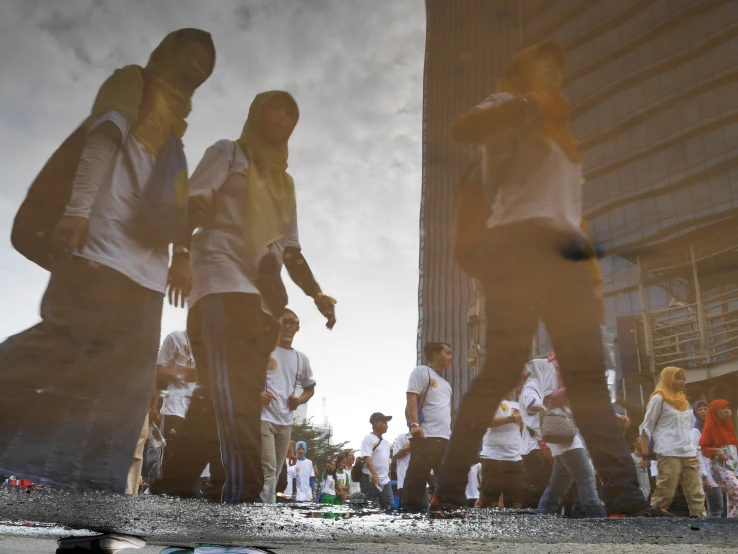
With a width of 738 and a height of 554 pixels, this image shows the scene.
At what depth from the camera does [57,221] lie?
4.93 feet

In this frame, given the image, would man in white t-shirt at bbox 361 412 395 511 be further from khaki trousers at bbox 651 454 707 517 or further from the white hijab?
khaki trousers at bbox 651 454 707 517

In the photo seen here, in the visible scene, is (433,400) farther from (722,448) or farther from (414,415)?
(722,448)

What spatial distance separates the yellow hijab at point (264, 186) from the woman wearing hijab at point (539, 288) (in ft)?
1.76

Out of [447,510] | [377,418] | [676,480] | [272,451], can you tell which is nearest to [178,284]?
[272,451]

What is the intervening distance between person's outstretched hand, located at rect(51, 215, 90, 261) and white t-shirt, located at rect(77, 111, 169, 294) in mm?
16

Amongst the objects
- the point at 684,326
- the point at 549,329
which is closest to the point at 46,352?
the point at 549,329

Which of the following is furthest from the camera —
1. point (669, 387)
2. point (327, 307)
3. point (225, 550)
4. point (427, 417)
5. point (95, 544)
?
point (327, 307)

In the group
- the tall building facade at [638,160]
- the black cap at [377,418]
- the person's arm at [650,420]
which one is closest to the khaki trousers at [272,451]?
the black cap at [377,418]

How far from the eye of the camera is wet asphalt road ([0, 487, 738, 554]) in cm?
133

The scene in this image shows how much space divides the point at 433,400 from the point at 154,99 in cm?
109

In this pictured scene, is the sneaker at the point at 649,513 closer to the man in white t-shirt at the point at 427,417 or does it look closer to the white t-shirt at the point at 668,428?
the white t-shirt at the point at 668,428

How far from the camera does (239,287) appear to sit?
155 centimetres

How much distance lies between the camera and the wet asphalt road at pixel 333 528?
1.33 metres

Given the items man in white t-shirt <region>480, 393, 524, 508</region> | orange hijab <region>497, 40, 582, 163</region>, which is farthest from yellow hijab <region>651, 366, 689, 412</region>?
orange hijab <region>497, 40, 582, 163</region>
